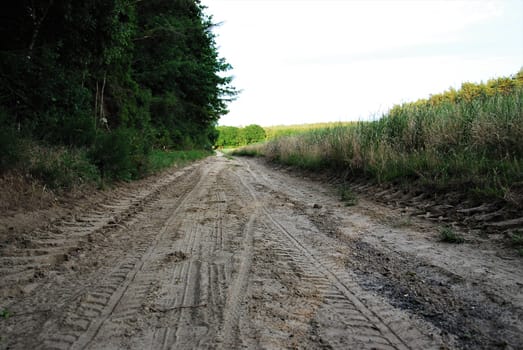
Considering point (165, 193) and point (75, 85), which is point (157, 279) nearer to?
point (165, 193)

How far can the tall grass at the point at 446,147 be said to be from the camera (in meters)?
4.53

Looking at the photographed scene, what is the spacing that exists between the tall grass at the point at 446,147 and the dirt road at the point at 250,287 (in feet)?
4.35

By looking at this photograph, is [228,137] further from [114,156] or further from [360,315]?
[360,315]

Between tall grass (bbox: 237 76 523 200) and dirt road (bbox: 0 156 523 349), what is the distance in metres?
1.33

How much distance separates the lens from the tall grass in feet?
14.9

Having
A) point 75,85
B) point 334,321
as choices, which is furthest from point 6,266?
point 75,85

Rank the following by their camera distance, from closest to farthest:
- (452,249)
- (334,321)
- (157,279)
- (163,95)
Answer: (334,321)
(157,279)
(452,249)
(163,95)

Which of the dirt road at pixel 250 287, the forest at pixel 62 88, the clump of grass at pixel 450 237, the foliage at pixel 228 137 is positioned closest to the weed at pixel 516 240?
the dirt road at pixel 250 287

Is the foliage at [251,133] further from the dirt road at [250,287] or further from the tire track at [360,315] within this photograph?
the tire track at [360,315]

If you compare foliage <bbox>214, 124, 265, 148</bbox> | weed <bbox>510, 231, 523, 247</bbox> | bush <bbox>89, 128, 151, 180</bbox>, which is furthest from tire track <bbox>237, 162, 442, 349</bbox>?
foliage <bbox>214, 124, 265, 148</bbox>

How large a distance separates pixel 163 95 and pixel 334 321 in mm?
18016

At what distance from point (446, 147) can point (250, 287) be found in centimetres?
546

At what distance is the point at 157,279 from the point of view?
2.46m

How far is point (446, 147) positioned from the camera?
614cm
